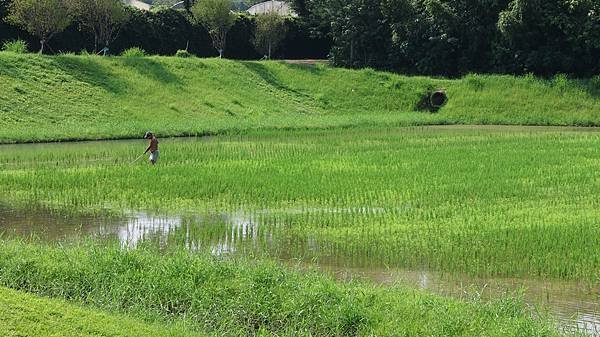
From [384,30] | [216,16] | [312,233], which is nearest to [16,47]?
[216,16]

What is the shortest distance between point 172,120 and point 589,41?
1803 cm

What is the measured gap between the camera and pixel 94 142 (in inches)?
983

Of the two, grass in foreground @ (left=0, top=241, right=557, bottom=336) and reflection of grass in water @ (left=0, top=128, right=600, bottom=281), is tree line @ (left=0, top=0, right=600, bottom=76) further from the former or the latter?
grass in foreground @ (left=0, top=241, right=557, bottom=336)

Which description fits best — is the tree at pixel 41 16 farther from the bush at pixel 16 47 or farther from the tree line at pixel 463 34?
the tree line at pixel 463 34

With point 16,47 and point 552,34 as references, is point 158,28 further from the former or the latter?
point 552,34

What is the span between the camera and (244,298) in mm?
8234

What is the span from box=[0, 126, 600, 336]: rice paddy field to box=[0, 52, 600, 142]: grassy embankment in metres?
5.23

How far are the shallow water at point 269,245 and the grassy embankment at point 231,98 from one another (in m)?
12.3

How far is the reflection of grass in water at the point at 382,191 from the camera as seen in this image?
11.0 metres

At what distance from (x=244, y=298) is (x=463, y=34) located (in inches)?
1340

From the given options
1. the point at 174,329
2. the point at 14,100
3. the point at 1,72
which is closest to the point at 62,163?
the point at 14,100

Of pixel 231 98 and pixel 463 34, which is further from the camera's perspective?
pixel 463 34

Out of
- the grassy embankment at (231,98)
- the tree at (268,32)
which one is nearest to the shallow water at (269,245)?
the grassy embankment at (231,98)

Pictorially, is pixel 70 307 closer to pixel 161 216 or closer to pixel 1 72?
pixel 161 216
